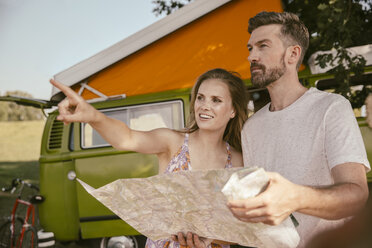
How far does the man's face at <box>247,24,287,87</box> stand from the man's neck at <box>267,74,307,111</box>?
0.12 ft

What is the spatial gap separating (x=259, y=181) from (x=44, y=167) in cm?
459

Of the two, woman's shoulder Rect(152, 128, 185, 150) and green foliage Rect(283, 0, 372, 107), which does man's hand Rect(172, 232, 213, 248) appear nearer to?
woman's shoulder Rect(152, 128, 185, 150)

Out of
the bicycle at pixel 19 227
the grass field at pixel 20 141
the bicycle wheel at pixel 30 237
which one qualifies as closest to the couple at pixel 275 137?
the bicycle at pixel 19 227

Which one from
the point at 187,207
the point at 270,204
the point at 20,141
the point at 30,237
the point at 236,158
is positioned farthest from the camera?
the point at 20,141

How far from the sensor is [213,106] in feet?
6.79

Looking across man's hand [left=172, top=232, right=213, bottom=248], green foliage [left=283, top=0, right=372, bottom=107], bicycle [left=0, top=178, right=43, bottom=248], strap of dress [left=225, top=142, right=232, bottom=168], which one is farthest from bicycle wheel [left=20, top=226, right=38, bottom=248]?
green foliage [left=283, top=0, right=372, bottom=107]

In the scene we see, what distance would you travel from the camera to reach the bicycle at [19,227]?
5.15m

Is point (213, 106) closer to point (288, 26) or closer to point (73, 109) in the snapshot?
point (288, 26)

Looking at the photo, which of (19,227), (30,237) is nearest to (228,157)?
(30,237)

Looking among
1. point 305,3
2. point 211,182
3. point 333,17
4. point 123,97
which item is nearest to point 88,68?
point 123,97

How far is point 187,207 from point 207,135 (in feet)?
3.39

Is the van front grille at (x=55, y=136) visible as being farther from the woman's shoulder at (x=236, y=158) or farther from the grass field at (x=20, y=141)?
the grass field at (x=20, y=141)

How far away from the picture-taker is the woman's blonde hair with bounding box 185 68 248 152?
2.21m

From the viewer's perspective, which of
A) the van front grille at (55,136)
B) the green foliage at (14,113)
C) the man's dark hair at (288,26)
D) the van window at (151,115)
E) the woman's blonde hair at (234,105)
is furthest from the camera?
the green foliage at (14,113)
